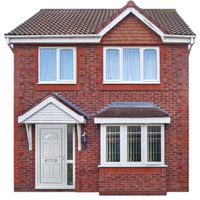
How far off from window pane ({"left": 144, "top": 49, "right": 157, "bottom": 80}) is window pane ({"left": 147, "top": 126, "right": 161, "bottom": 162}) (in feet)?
7.10

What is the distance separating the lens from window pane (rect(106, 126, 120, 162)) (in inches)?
600

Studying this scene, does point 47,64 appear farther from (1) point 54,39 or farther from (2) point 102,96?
(2) point 102,96

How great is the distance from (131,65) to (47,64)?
3.55m

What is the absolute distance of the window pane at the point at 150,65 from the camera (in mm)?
15633

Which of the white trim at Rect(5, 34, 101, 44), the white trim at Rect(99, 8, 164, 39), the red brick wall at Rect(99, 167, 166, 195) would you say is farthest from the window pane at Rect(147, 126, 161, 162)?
the white trim at Rect(5, 34, 101, 44)

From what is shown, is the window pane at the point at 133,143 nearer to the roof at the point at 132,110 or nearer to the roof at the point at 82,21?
the roof at the point at 132,110

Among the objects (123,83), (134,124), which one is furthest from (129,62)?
(134,124)

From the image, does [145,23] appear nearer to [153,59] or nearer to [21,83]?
[153,59]

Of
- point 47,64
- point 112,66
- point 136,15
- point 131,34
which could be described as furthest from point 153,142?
point 47,64

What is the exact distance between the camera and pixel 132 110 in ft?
50.3

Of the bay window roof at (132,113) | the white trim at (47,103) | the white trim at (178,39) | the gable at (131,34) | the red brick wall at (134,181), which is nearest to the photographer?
the white trim at (47,103)

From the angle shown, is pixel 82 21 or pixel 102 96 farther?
pixel 82 21

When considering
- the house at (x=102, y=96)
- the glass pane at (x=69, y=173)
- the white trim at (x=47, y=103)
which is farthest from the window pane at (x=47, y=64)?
the glass pane at (x=69, y=173)

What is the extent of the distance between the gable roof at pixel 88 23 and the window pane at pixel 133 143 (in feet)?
13.1
